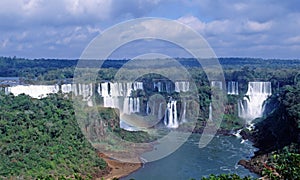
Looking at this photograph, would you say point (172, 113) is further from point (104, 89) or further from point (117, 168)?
point (117, 168)

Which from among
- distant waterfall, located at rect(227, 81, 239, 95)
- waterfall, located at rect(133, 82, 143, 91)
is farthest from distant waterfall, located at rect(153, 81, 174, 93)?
distant waterfall, located at rect(227, 81, 239, 95)

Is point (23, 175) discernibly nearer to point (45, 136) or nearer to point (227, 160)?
point (45, 136)

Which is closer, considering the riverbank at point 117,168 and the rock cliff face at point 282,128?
the riverbank at point 117,168

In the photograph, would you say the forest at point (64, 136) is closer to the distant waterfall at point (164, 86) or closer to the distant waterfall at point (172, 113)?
the distant waterfall at point (172, 113)

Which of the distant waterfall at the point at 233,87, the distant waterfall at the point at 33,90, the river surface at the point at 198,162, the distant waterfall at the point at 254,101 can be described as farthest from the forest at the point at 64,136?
the distant waterfall at the point at 233,87

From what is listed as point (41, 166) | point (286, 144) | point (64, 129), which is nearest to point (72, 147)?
point (64, 129)

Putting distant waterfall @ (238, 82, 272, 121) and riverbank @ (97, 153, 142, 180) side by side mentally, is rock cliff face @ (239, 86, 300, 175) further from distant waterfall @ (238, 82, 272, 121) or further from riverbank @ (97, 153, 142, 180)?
distant waterfall @ (238, 82, 272, 121)
